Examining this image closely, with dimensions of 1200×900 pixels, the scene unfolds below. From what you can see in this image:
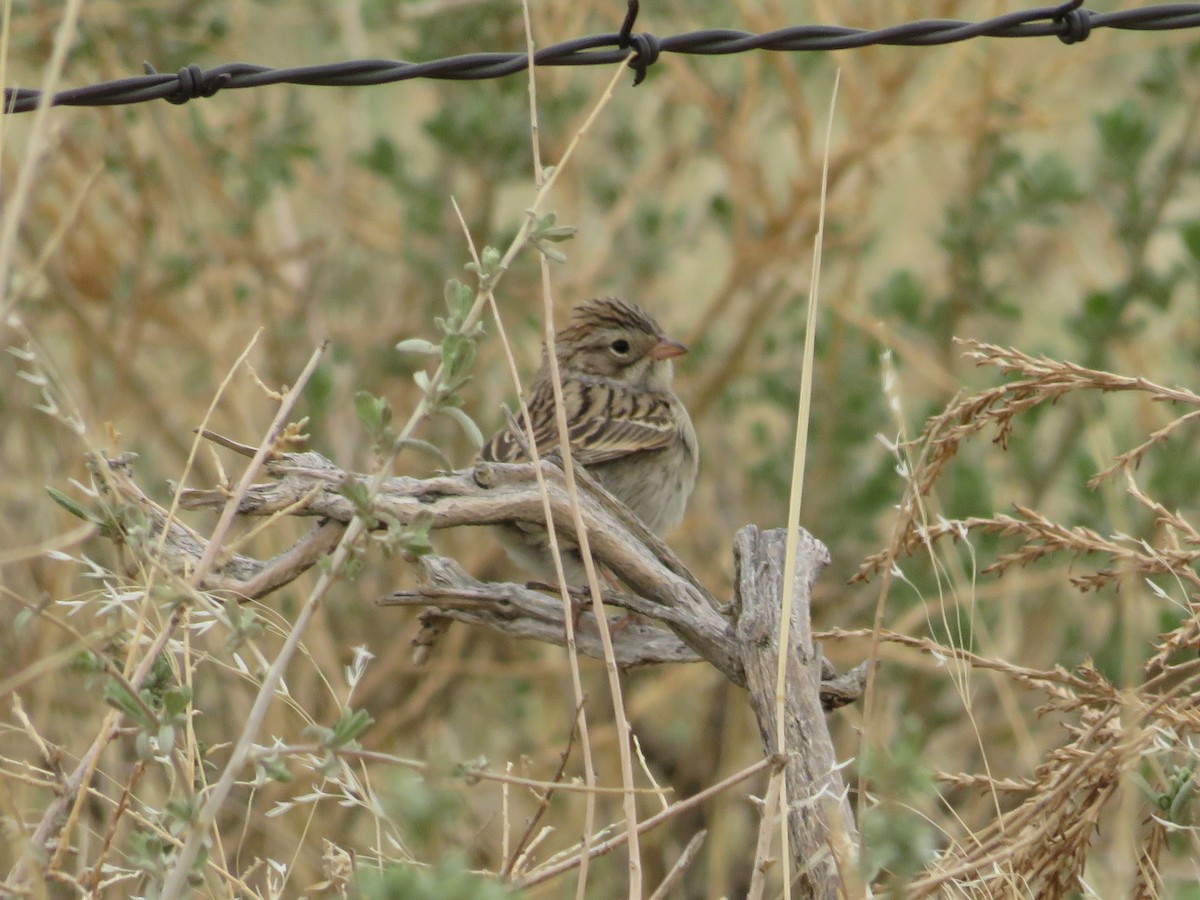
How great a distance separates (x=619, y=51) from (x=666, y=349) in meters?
3.09

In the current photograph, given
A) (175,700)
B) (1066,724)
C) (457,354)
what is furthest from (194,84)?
(1066,724)

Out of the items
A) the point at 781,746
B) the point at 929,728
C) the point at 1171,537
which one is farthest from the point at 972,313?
the point at 781,746

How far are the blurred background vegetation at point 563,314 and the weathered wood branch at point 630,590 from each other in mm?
2860

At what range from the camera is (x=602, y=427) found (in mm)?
6113

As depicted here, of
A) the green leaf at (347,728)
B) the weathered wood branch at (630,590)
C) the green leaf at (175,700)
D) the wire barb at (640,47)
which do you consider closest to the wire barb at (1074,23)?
the wire barb at (640,47)

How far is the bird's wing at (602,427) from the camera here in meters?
5.84

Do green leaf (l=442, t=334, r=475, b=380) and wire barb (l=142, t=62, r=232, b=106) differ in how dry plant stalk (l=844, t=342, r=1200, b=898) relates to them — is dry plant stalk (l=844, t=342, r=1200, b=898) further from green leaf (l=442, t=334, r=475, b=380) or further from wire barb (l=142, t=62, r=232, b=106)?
wire barb (l=142, t=62, r=232, b=106)

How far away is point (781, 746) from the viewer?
3.19 m

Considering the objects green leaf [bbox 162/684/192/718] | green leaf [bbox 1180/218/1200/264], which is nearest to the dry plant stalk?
green leaf [bbox 162/684/192/718]

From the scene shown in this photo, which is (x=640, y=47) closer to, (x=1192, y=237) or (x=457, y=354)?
(x=457, y=354)

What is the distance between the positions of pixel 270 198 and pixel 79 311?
3.55 ft

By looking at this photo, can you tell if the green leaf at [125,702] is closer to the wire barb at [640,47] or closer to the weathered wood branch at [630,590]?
the weathered wood branch at [630,590]

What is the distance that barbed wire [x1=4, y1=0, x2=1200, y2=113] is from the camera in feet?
12.8

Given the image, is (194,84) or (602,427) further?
(602,427)
